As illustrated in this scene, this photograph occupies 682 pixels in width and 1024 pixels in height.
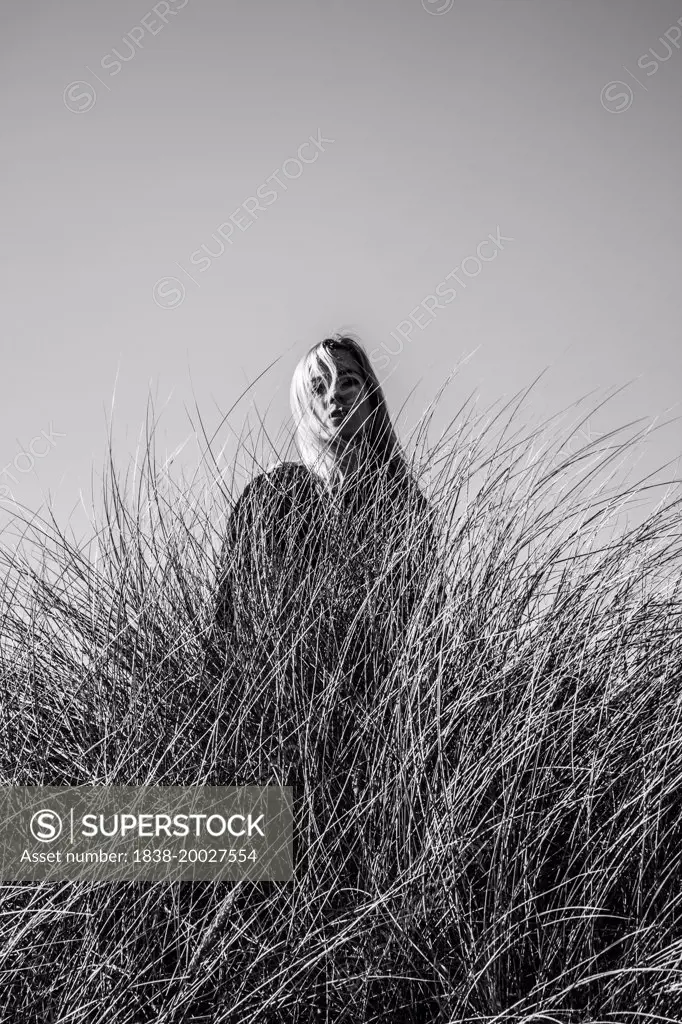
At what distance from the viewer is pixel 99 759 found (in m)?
0.88

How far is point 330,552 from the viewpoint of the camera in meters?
1.08

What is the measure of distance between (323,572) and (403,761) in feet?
1.02

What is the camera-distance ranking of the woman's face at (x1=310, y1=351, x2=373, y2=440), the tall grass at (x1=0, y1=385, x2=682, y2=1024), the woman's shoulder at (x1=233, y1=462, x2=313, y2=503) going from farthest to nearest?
the woman's face at (x1=310, y1=351, x2=373, y2=440)
the woman's shoulder at (x1=233, y1=462, x2=313, y2=503)
the tall grass at (x1=0, y1=385, x2=682, y2=1024)

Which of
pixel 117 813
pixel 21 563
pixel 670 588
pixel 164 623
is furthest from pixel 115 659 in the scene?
pixel 670 588

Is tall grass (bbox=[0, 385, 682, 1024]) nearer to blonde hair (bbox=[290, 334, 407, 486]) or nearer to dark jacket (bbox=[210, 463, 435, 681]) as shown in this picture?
dark jacket (bbox=[210, 463, 435, 681])

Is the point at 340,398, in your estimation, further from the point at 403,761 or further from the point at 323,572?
the point at 403,761

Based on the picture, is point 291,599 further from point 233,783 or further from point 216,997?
point 216,997

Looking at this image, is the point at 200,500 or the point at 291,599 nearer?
the point at 291,599

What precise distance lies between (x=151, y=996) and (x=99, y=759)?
25 centimetres

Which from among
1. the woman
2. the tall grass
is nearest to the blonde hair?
the woman

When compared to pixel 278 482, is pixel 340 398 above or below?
above

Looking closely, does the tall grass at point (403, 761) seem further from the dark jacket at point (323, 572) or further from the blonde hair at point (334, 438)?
the blonde hair at point (334, 438)

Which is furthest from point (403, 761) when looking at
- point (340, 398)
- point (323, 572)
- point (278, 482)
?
point (340, 398)

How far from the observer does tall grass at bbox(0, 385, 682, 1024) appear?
2.47 ft
